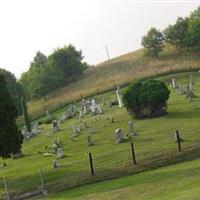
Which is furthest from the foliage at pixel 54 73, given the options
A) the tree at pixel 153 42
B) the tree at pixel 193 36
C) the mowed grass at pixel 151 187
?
the mowed grass at pixel 151 187

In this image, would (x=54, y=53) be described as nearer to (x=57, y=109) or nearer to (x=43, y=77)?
(x=43, y=77)

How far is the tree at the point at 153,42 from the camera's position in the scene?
104 m

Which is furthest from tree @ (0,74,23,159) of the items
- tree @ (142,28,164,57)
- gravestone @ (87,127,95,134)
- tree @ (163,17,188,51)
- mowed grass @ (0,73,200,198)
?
tree @ (142,28,164,57)

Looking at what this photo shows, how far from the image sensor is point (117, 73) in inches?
4045

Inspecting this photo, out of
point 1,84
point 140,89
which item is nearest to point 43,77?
point 140,89

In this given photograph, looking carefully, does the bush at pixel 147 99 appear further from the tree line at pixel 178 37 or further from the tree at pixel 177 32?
the tree at pixel 177 32

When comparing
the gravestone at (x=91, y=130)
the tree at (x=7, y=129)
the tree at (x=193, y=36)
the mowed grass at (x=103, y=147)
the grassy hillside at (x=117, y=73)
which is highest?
the tree at (x=193, y=36)

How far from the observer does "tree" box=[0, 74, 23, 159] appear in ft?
130

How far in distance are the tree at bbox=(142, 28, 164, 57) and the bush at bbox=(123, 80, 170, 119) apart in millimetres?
51681

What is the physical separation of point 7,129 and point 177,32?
66.6m

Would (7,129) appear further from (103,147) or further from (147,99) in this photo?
(147,99)

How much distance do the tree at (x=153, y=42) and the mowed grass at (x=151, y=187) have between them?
73.7 meters

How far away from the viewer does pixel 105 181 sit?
3216 cm

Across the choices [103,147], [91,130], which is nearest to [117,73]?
[91,130]
